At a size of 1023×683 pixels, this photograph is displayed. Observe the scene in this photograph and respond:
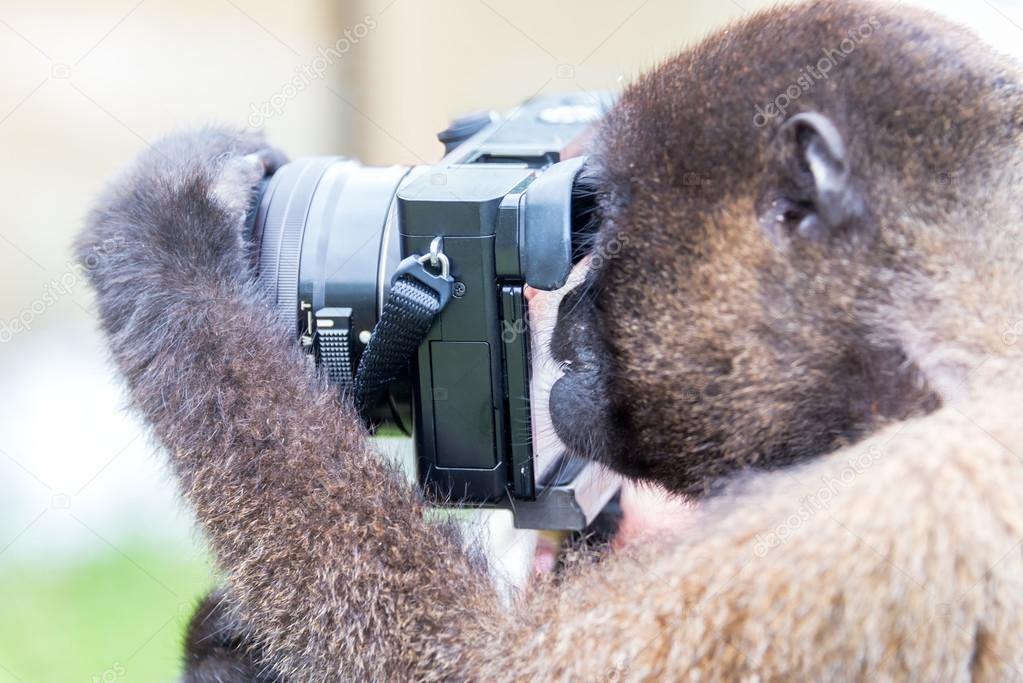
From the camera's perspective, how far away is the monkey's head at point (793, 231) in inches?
47.9

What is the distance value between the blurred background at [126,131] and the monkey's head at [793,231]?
2178 millimetres

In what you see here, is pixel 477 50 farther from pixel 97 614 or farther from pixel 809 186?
pixel 809 186

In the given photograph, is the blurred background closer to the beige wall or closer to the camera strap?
the beige wall

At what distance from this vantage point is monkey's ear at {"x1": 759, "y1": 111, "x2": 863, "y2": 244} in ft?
3.97

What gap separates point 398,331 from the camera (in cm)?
140

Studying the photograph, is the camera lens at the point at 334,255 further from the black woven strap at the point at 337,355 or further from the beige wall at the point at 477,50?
the beige wall at the point at 477,50

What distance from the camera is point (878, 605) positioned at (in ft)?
3.44

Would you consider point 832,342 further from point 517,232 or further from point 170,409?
point 170,409

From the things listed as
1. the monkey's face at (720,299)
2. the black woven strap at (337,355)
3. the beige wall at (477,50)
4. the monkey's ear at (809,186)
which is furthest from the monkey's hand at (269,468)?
the beige wall at (477,50)

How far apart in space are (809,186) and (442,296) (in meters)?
0.49

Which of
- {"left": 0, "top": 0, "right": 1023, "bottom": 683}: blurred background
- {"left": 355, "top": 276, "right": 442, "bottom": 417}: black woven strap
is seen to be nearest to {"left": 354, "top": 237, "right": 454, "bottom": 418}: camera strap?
{"left": 355, "top": 276, "right": 442, "bottom": 417}: black woven strap

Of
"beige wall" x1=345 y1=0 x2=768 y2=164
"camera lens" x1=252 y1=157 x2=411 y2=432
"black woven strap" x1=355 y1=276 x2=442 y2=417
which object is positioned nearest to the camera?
"black woven strap" x1=355 y1=276 x2=442 y2=417

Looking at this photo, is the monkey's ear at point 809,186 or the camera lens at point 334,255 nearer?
the monkey's ear at point 809,186

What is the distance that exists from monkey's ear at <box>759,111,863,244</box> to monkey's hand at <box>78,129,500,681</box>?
0.63m
